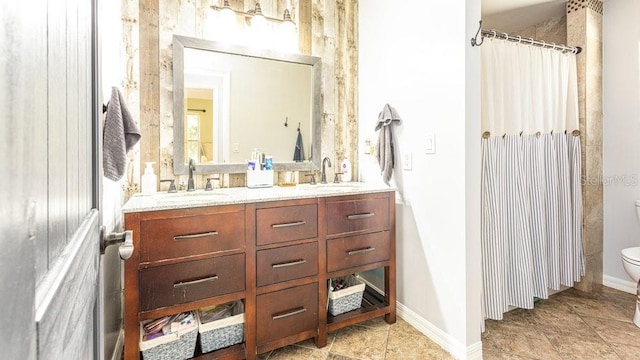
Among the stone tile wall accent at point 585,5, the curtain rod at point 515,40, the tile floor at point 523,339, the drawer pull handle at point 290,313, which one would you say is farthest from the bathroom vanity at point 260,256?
the stone tile wall accent at point 585,5

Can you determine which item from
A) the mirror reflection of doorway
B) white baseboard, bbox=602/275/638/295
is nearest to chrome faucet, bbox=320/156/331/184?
the mirror reflection of doorway

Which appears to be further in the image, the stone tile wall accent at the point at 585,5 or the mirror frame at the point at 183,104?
the stone tile wall accent at the point at 585,5

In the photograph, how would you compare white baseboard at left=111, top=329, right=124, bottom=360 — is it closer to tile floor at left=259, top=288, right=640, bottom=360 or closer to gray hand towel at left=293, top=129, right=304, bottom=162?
tile floor at left=259, top=288, right=640, bottom=360

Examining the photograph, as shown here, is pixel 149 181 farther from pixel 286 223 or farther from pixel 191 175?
pixel 286 223

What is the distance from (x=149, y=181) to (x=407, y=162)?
1.67 metres

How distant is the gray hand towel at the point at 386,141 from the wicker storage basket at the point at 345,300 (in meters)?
0.80

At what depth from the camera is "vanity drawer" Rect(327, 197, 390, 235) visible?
1907 mm

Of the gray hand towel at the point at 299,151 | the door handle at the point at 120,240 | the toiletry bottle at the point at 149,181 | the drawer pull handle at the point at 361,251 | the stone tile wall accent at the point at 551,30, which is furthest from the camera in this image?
the stone tile wall accent at the point at 551,30

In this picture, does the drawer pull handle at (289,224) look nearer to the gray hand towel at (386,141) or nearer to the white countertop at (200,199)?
the white countertop at (200,199)

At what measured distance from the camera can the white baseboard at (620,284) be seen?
2515mm

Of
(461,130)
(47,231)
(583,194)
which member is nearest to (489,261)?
(461,130)

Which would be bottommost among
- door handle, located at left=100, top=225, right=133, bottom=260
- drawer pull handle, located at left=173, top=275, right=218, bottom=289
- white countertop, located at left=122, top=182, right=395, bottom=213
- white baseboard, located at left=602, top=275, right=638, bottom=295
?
white baseboard, located at left=602, top=275, right=638, bottom=295

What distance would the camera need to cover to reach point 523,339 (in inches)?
76.4

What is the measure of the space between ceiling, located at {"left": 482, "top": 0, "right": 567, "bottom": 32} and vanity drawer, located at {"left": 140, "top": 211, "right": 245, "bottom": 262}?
2.74 metres
